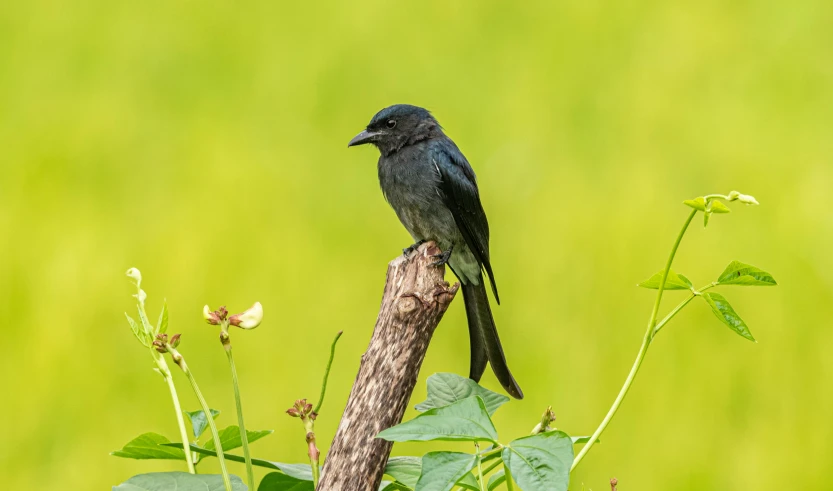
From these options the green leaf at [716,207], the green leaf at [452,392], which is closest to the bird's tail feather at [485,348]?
the green leaf at [452,392]

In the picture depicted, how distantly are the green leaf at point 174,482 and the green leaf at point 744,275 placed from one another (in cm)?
98

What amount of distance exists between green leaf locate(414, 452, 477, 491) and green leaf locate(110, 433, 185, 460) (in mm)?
550

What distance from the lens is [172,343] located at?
1.59 m

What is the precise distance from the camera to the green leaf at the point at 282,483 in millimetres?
1671

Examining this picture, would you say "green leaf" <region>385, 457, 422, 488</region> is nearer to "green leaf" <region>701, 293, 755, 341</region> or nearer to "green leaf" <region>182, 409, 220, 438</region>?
"green leaf" <region>182, 409, 220, 438</region>

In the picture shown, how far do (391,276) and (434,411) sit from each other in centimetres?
75

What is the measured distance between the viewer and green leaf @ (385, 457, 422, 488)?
166 centimetres

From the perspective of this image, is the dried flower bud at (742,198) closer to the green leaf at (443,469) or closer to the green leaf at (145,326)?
the green leaf at (443,469)

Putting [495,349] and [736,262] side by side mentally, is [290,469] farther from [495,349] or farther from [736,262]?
[495,349]

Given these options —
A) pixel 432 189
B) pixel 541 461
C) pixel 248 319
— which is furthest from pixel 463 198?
pixel 541 461

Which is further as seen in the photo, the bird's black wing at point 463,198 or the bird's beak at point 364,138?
the bird's beak at point 364,138

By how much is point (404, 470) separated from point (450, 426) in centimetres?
35

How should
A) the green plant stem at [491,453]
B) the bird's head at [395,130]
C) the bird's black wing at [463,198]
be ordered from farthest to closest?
the bird's head at [395,130], the bird's black wing at [463,198], the green plant stem at [491,453]

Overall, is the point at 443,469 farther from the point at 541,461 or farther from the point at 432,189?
the point at 432,189
